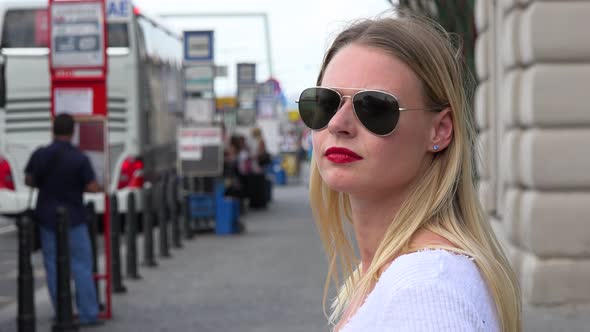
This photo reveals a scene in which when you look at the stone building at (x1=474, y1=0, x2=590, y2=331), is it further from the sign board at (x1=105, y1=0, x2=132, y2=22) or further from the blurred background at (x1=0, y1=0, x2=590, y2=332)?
the sign board at (x1=105, y1=0, x2=132, y2=22)

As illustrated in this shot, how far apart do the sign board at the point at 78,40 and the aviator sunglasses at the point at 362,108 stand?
8024mm

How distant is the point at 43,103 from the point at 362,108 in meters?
19.2

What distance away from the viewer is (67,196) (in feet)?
30.6

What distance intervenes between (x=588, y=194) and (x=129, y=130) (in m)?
13.0

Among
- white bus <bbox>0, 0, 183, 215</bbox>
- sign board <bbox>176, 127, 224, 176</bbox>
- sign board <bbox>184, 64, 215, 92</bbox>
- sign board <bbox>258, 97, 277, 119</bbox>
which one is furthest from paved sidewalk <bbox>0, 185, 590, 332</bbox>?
sign board <bbox>258, 97, 277, 119</bbox>

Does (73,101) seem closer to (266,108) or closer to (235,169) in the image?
(235,169)

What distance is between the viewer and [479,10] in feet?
38.1

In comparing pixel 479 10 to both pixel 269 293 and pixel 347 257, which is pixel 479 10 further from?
pixel 347 257

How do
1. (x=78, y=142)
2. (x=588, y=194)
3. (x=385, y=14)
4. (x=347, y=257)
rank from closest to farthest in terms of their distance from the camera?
(x=385, y=14), (x=347, y=257), (x=588, y=194), (x=78, y=142)

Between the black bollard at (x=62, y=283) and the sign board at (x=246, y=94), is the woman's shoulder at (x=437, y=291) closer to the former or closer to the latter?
the black bollard at (x=62, y=283)

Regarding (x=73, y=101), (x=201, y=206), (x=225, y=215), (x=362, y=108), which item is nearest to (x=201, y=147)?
(x=201, y=206)

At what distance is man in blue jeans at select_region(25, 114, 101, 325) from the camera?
9211 millimetres

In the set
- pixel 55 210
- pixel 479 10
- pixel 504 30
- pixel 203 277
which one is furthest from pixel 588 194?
pixel 203 277

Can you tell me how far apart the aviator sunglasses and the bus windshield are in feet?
63.7
